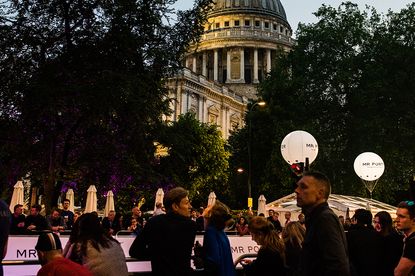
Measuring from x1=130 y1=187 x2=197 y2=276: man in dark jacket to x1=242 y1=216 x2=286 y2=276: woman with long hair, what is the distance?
1.02 m

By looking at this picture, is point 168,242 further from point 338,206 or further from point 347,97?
point 347,97

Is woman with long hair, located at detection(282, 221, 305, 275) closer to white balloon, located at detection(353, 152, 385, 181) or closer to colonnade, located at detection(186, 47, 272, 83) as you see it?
white balloon, located at detection(353, 152, 385, 181)

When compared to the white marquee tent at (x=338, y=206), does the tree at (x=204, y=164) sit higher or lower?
higher

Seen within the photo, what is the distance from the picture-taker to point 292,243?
6.12 metres

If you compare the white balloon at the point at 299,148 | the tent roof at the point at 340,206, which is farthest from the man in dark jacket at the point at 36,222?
the tent roof at the point at 340,206

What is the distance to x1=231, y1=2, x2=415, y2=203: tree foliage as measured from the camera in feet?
122

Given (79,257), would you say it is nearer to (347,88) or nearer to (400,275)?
(400,275)

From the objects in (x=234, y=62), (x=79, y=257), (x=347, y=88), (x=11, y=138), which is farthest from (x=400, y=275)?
(x=234, y=62)

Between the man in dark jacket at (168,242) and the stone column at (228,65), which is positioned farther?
the stone column at (228,65)

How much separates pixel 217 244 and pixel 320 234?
88.1 inches

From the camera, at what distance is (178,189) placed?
5812mm

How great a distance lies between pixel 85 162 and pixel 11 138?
3116mm

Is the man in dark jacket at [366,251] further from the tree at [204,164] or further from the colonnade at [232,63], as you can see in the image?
the colonnade at [232,63]

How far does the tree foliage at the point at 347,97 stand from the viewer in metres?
37.1
